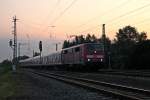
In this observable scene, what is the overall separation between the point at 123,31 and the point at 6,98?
5523 inches

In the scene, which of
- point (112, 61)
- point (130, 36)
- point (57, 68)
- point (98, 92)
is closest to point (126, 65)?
point (112, 61)

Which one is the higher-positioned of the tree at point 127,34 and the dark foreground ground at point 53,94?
the tree at point 127,34

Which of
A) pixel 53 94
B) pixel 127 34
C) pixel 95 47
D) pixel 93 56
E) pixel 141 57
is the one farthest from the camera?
pixel 127 34

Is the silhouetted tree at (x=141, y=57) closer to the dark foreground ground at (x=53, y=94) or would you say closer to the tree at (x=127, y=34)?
the dark foreground ground at (x=53, y=94)

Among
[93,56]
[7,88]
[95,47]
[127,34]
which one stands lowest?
[7,88]

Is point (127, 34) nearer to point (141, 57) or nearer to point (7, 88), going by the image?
point (141, 57)

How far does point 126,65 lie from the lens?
213ft

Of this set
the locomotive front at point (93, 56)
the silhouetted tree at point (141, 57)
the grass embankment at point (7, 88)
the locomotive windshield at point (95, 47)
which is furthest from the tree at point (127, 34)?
the grass embankment at point (7, 88)

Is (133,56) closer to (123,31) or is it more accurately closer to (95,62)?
(95,62)

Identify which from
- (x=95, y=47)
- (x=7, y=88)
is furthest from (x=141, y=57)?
(x=7, y=88)

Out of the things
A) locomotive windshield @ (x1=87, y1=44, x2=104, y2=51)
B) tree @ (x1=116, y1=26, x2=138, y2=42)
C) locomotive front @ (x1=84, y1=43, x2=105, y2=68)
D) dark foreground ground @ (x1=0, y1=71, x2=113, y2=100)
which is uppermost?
tree @ (x1=116, y1=26, x2=138, y2=42)

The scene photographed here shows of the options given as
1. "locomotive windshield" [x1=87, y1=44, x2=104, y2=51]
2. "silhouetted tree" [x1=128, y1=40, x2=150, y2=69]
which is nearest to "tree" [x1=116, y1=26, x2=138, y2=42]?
"silhouetted tree" [x1=128, y1=40, x2=150, y2=69]

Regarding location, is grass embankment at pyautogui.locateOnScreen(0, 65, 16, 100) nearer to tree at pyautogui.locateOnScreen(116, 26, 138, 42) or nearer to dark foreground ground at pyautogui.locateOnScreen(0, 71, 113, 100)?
dark foreground ground at pyautogui.locateOnScreen(0, 71, 113, 100)

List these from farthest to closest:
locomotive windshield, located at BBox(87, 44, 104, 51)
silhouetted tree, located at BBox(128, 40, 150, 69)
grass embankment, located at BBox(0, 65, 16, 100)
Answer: silhouetted tree, located at BBox(128, 40, 150, 69) < locomotive windshield, located at BBox(87, 44, 104, 51) < grass embankment, located at BBox(0, 65, 16, 100)
